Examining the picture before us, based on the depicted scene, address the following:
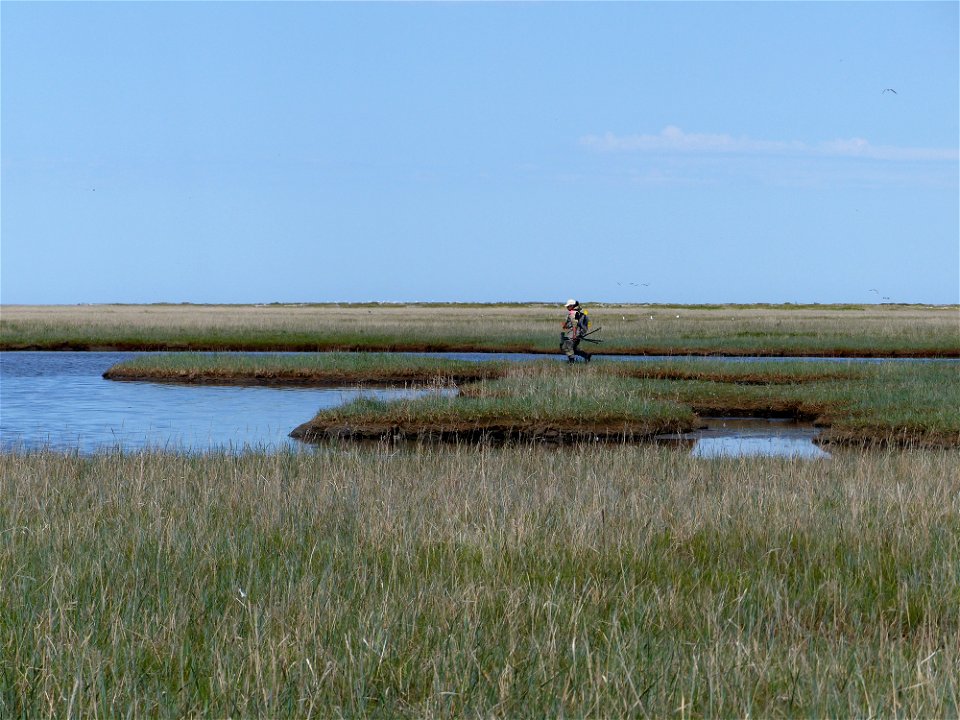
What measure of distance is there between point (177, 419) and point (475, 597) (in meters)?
16.7

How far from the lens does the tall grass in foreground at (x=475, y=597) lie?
183 inches

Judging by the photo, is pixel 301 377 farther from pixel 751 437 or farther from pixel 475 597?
pixel 475 597

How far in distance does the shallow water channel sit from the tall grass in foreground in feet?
15.0

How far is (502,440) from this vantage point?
18703 mm

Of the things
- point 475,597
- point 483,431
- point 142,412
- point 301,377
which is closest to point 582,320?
point 301,377

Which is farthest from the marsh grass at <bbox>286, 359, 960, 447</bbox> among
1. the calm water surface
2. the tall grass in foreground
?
the tall grass in foreground

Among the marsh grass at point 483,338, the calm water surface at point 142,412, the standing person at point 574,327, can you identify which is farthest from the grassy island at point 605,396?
the marsh grass at point 483,338

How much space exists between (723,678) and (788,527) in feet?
11.6

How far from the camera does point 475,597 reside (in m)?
5.82

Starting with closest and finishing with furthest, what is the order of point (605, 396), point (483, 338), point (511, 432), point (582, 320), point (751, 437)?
point (511, 432) < point (751, 437) < point (605, 396) < point (582, 320) < point (483, 338)

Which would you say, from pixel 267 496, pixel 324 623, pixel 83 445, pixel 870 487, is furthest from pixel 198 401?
pixel 324 623

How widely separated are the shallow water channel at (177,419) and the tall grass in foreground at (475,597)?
4.56 metres

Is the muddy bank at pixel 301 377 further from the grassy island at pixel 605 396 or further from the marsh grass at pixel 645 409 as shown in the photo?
the marsh grass at pixel 645 409

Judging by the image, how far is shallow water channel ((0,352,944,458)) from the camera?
56.7 feet
